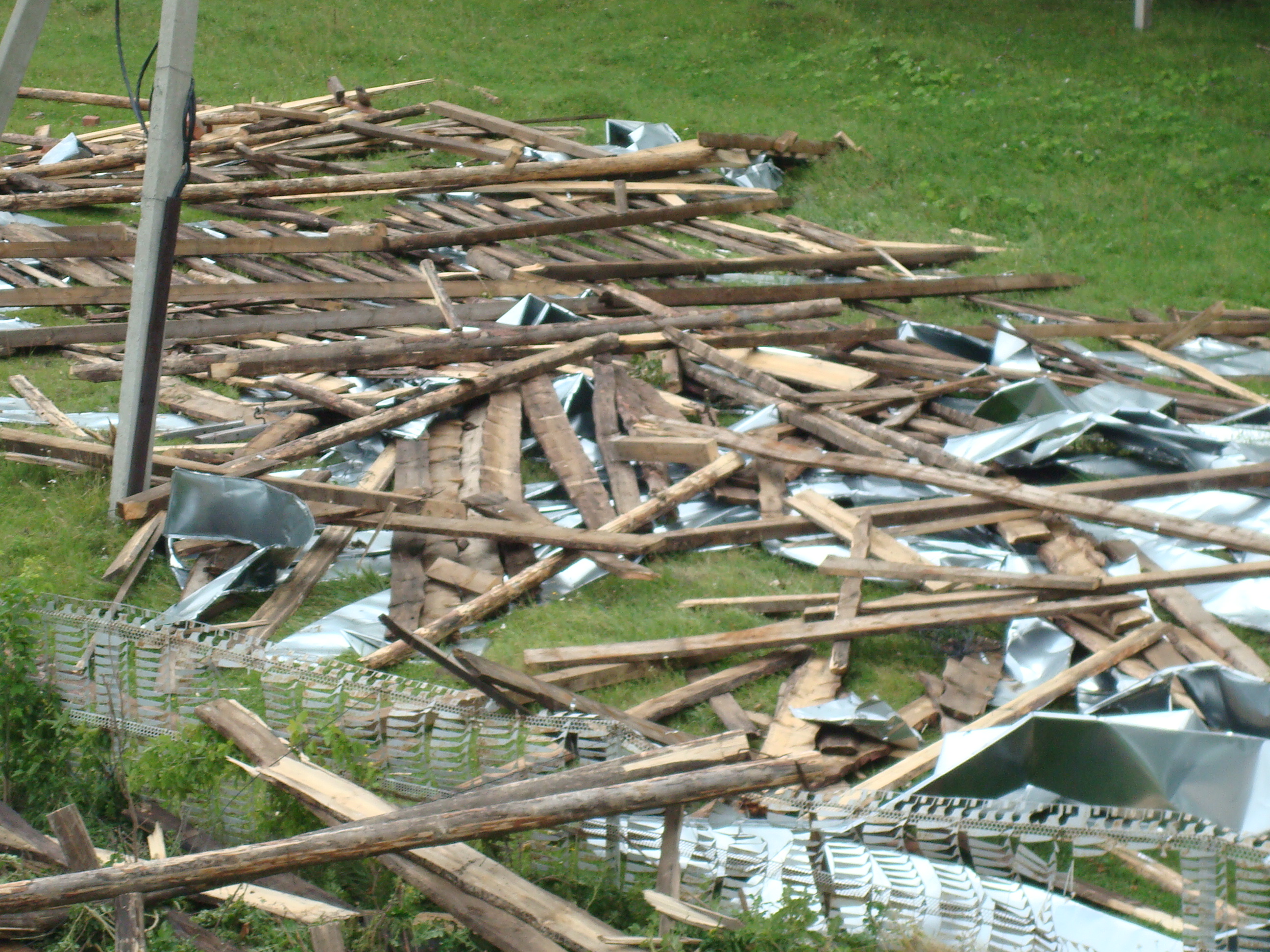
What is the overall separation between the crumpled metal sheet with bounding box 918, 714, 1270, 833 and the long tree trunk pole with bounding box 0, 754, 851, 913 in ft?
3.63

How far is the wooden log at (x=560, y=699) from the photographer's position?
4.38 meters

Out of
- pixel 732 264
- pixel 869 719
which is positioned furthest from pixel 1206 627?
pixel 732 264

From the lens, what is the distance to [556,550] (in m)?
5.71

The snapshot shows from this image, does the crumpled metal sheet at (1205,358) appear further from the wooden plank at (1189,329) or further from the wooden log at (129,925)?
the wooden log at (129,925)

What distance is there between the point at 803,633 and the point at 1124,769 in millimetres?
1555

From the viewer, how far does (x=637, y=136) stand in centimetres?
1434

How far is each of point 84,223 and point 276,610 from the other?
26.2ft

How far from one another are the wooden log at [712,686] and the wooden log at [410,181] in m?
6.47

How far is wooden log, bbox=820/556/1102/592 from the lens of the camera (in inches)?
198

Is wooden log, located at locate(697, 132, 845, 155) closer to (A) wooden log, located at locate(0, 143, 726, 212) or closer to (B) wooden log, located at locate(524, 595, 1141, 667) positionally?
(A) wooden log, located at locate(0, 143, 726, 212)

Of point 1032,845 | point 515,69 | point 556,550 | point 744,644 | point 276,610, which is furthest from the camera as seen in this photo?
point 515,69

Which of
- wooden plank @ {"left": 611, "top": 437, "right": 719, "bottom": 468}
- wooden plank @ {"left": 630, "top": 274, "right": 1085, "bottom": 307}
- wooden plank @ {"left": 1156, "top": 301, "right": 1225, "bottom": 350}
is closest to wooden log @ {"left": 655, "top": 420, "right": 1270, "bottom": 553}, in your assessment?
wooden plank @ {"left": 611, "top": 437, "right": 719, "bottom": 468}

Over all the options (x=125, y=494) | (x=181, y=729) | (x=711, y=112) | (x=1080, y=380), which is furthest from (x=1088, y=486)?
(x=711, y=112)

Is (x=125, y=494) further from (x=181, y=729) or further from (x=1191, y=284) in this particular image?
(x=1191, y=284)
